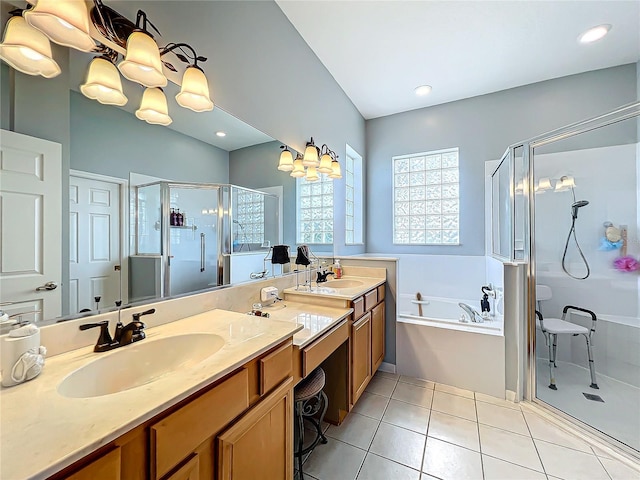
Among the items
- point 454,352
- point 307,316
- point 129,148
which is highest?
point 129,148

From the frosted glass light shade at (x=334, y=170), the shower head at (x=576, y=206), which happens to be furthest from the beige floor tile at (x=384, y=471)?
the shower head at (x=576, y=206)

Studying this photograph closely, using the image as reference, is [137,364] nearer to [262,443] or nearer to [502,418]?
[262,443]

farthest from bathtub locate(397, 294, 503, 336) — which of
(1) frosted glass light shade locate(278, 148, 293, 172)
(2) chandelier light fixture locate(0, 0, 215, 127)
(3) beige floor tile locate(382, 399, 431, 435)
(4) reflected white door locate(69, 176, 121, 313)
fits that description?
(2) chandelier light fixture locate(0, 0, 215, 127)

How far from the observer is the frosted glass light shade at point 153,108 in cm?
113

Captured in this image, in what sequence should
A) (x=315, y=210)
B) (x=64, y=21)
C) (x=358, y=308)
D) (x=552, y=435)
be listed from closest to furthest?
(x=64, y=21), (x=552, y=435), (x=358, y=308), (x=315, y=210)

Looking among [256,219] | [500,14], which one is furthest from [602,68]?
[256,219]

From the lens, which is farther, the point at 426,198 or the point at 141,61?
the point at 426,198

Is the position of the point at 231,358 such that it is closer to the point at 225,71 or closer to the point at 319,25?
the point at 225,71

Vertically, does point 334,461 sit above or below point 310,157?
below

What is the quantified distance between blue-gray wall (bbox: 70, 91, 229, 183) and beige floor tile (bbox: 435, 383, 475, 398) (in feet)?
7.90

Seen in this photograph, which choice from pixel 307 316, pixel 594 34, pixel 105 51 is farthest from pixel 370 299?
pixel 594 34

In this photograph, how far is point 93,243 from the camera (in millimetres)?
973

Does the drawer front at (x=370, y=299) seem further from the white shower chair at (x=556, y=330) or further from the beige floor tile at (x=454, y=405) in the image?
the white shower chair at (x=556, y=330)

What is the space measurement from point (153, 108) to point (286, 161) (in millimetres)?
1022
